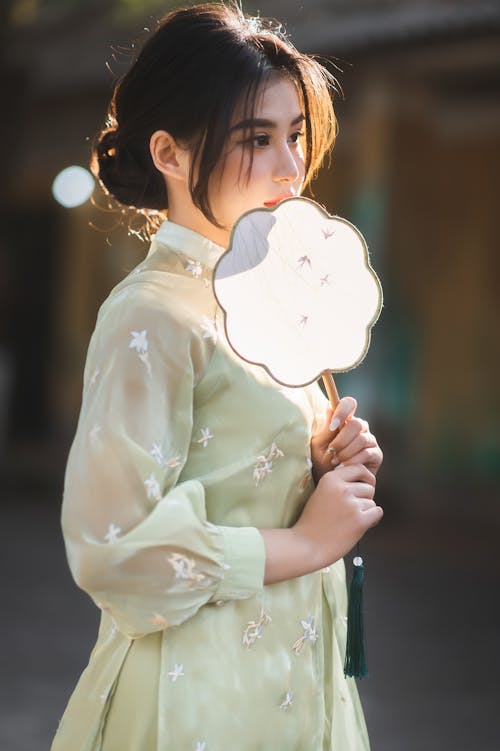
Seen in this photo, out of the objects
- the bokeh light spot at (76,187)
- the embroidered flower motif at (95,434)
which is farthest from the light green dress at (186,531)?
the bokeh light spot at (76,187)

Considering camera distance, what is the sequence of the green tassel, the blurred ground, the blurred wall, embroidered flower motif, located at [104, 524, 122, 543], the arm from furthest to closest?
the blurred wall → the blurred ground → the green tassel → the arm → embroidered flower motif, located at [104, 524, 122, 543]

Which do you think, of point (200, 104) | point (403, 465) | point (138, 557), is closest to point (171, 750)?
point (138, 557)

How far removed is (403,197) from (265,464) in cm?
730

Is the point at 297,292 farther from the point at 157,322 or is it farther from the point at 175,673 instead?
the point at 175,673

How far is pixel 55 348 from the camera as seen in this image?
10.9 meters

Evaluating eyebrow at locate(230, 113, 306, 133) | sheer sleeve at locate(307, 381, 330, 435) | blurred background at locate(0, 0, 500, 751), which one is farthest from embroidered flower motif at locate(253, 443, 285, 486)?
blurred background at locate(0, 0, 500, 751)

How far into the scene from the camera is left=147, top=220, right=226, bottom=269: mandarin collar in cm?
145

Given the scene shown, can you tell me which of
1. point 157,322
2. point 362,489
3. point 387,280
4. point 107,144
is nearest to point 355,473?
point 362,489

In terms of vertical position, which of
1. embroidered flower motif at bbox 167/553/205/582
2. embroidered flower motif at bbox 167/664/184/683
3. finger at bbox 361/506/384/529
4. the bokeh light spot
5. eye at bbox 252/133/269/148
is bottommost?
embroidered flower motif at bbox 167/664/184/683

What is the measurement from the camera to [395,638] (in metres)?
4.69

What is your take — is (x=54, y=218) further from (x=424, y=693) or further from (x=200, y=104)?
(x=200, y=104)

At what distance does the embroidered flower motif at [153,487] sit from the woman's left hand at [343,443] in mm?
273

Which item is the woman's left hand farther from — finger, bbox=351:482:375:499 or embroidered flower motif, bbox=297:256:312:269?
embroidered flower motif, bbox=297:256:312:269

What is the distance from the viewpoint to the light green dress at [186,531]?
1283 millimetres
